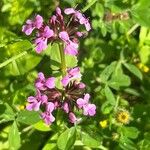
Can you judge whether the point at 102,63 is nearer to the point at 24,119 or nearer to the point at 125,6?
the point at 125,6

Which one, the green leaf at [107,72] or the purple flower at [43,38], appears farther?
the green leaf at [107,72]

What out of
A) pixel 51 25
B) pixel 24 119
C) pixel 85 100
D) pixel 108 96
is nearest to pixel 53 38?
pixel 51 25

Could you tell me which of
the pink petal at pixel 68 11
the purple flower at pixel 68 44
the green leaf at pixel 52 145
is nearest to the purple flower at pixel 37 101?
the purple flower at pixel 68 44

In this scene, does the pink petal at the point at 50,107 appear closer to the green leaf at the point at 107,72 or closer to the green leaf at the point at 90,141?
the green leaf at the point at 90,141

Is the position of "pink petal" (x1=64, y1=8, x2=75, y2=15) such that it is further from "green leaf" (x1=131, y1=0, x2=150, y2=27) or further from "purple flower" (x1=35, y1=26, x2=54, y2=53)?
"green leaf" (x1=131, y1=0, x2=150, y2=27)

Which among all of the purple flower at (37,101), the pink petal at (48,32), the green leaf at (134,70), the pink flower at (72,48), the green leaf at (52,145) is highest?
the pink petal at (48,32)

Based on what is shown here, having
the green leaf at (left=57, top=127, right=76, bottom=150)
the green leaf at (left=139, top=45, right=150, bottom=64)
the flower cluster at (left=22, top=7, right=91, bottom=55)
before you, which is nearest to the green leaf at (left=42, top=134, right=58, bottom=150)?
the green leaf at (left=57, top=127, right=76, bottom=150)
